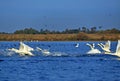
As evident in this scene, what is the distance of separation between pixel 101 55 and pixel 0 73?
25430mm

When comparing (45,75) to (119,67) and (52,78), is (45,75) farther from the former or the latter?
(119,67)

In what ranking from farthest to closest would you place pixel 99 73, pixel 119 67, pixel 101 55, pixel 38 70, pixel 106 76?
pixel 101 55
pixel 119 67
pixel 38 70
pixel 99 73
pixel 106 76

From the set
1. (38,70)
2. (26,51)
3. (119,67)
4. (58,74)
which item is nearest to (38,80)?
(58,74)

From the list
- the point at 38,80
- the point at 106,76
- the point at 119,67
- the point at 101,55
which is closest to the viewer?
the point at 38,80

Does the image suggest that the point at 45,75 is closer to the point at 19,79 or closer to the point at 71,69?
the point at 19,79

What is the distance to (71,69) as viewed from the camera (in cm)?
4272

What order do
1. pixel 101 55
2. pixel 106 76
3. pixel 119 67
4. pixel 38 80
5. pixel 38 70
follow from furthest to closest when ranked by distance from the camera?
pixel 101 55 → pixel 119 67 → pixel 38 70 → pixel 106 76 → pixel 38 80

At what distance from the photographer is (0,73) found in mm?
39062

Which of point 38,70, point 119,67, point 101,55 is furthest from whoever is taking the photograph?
point 101,55

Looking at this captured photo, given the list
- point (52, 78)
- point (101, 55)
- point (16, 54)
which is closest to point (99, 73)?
point (52, 78)

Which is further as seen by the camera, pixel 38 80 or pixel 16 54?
pixel 16 54

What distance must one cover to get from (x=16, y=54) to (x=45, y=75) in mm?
29833

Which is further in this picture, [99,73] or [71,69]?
[71,69]

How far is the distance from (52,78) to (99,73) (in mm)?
4771
